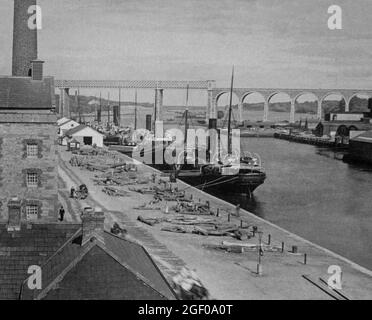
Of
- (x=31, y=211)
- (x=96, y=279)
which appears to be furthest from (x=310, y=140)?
(x=96, y=279)

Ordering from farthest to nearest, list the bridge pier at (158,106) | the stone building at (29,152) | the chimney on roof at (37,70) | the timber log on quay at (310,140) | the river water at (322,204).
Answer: the bridge pier at (158,106) → the timber log on quay at (310,140) → the river water at (322,204) → the chimney on roof at (37,70) → the stone building at (29,152)

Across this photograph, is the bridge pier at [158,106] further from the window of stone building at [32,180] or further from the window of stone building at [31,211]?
the window of stone building at [31,211]

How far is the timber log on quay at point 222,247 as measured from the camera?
19609 mm

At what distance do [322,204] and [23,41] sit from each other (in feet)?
83.4

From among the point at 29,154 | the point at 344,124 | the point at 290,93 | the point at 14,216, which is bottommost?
the point at 344,124

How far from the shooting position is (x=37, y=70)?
2577 cm

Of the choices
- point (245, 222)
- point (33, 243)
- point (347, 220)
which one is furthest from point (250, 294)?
point (347, 220)

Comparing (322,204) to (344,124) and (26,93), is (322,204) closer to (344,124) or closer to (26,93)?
(26,93)

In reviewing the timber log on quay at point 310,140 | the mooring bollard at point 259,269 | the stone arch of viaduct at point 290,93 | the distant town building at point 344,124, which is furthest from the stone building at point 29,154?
the stone arch of viaduct at point 290,93

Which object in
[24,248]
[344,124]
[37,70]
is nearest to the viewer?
[24,248]

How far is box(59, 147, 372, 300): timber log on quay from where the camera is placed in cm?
1961

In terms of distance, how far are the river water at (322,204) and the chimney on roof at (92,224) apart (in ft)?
55.5

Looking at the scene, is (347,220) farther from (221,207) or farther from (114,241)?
(114,241)

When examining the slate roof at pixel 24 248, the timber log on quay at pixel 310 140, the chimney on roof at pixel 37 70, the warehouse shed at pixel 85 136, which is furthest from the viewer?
the timber log on quay at pixel 310 140
